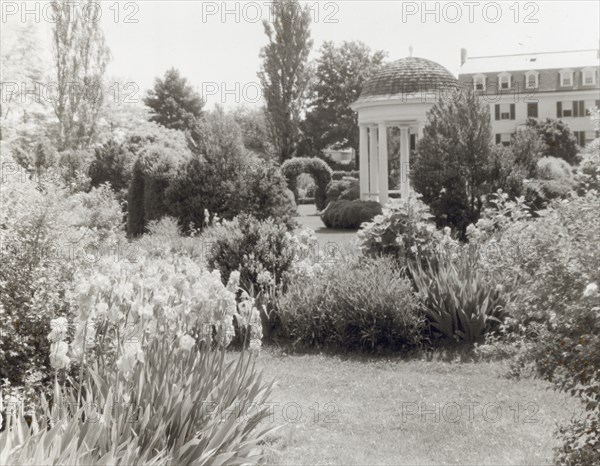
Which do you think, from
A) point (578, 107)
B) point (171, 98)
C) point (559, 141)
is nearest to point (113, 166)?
point (171, 98)

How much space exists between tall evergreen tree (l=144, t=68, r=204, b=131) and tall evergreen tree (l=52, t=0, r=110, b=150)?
1744cm

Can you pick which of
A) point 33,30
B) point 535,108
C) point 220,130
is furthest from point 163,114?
point 220,130

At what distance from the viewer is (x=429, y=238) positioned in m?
9.47

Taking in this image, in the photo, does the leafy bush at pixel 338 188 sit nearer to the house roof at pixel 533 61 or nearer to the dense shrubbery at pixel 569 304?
the dense shrubbery at pixel 569 304

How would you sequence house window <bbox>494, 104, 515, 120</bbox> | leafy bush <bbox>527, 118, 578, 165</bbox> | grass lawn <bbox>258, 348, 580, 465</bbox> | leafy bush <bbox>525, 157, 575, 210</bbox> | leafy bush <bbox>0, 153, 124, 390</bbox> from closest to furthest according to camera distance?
1. leafy bush <bbox>0, 153, 124, 390</bbox>
2. grass lawn <bbox>258, 348, 580, 465</bbox>
3. leafy bush <bbox>525, 157, 575, 210</bbox>
4. leafy bush <bbox>527, 118, 578, 165</bbox>
5. house window <bbox>494, 104, 515, 120</bbox>

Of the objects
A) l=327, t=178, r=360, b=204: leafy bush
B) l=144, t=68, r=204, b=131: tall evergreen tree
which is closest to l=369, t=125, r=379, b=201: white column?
l=327, t=178, r=360, b=204: leafy bush

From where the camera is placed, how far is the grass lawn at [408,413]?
207 inches

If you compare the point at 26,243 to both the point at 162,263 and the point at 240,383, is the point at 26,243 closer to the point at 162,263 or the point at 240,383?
the point at 162,263

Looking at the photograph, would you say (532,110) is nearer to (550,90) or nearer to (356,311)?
(550,90)

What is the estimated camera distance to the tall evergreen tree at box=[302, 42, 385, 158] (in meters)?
53.6

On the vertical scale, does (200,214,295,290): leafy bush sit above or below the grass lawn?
above

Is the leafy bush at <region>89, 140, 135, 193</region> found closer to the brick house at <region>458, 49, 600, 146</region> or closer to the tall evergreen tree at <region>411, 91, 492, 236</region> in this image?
the tall evergreen tree at <region>411, 91, 492, 236</region>

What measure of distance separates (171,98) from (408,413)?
52.2 m

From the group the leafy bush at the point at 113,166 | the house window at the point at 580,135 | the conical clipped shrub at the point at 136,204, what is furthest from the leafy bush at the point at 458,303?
the house window at the point at 580,135
